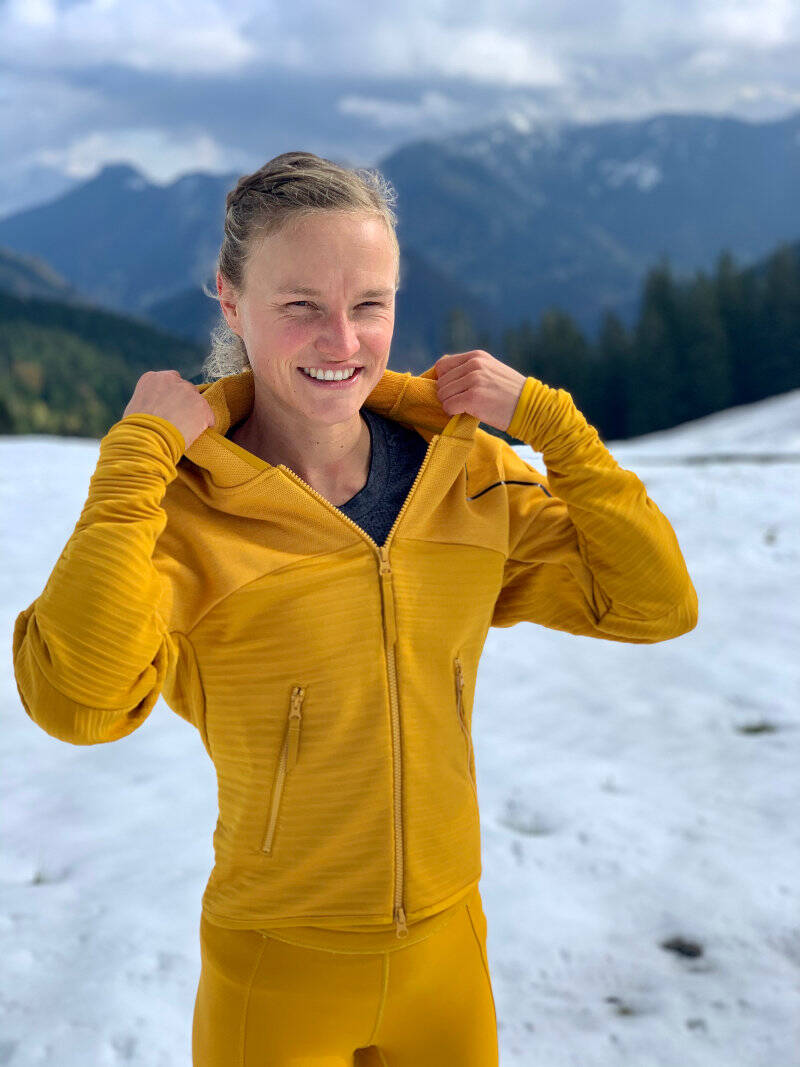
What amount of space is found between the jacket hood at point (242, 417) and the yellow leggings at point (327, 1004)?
3.48 feet

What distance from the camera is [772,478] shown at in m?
10.6

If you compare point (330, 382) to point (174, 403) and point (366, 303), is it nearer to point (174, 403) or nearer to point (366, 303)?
point (366, 303)

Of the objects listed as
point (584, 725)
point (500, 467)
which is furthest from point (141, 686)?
point (584, 725)

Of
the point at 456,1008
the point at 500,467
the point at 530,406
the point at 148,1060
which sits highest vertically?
the point at 530,406

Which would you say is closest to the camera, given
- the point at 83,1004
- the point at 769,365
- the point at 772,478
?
the point at 83,1004

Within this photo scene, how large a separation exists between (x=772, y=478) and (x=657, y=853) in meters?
7.02

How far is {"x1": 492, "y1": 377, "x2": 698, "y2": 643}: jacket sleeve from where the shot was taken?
7.26ft

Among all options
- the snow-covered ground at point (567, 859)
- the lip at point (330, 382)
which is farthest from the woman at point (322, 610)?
the snow-covered ground at point (567, 859)

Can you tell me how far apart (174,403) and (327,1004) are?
1.41 metres

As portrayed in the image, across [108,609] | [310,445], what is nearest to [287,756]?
[108,609]

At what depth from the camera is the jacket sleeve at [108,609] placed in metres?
1.75

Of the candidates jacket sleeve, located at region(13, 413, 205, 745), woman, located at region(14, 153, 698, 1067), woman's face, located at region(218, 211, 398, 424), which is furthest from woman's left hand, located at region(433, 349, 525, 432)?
jacket sleeve, located at region(13, 413, 205, 745)

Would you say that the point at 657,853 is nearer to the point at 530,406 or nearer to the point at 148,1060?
the point at 148,1060

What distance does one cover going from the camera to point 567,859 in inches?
182
